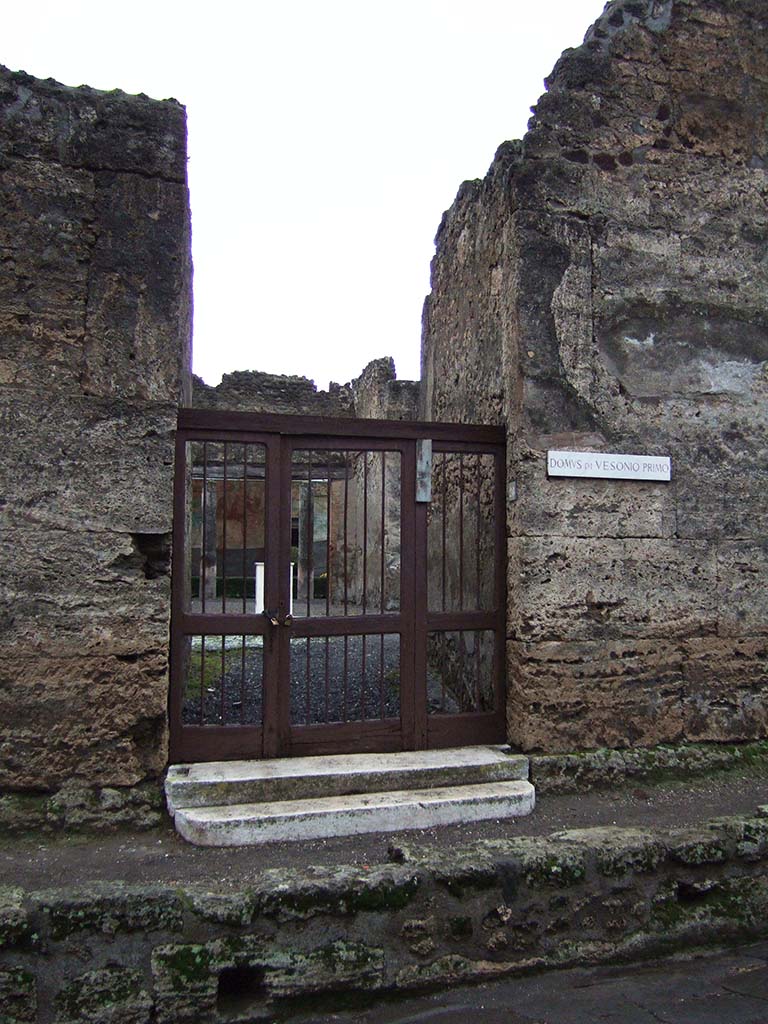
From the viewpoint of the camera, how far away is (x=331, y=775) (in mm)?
4113

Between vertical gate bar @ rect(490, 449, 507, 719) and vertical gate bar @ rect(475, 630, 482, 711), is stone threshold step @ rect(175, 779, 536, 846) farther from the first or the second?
vertical gate bar @ rect(475, 630, 482, 711)

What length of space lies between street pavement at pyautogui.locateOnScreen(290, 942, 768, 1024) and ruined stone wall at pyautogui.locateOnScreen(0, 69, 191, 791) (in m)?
1.74

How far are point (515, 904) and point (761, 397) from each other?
3317 mm

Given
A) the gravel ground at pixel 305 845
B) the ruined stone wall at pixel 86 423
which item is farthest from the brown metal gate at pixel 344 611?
the gravel ground at pixel 305 845

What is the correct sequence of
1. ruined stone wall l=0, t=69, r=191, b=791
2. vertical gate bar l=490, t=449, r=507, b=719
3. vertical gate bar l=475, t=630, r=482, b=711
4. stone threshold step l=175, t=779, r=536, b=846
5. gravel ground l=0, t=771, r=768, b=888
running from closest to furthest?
gravel ground l=0, t=771, r=768, b=888, stone threshold step l=175, t=779, r=536, b=846, ruined stone wall l=0, t=69, r=191, b=791, vertical gate bar l=490, t=449, r=507, b=719, vertical gate bar l=475, t=630, r=482, b=711

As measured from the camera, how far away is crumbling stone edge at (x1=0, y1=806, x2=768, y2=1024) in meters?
3.14

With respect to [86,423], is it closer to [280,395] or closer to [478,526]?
[478,526]

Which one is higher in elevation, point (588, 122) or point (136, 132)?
point (588, 122)

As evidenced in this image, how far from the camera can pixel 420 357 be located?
760 cm

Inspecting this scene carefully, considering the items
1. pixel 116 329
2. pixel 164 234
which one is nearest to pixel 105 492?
pixel 116 329

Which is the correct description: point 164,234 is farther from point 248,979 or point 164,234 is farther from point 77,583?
point 248,979

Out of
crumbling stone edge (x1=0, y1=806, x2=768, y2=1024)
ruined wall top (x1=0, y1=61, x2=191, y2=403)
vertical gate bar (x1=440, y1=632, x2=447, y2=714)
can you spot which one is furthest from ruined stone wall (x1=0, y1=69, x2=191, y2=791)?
vertical gate bar (x1=440, y1=632, x2=447, y2=714)

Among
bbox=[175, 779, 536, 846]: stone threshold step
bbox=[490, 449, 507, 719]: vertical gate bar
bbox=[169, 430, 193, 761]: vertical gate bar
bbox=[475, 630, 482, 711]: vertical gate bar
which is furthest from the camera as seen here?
bbox=[475, 630, 482, 711]: vertical gate bar

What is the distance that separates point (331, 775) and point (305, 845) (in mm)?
392
